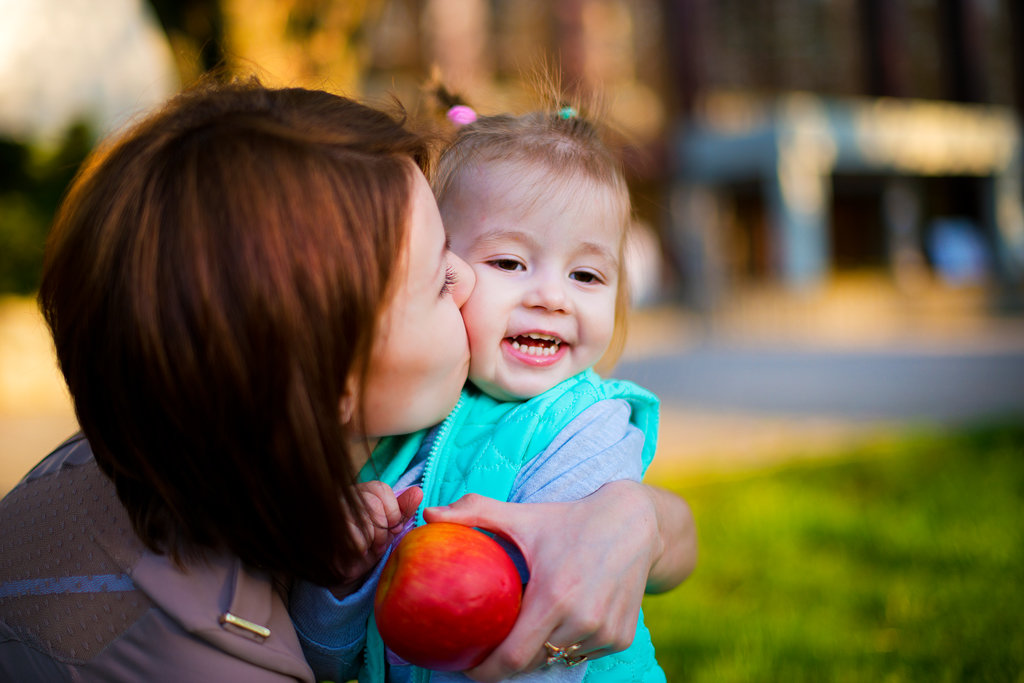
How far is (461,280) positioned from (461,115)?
0.51 m

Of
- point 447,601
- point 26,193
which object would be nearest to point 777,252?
point 26,193

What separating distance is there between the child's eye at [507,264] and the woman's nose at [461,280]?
91 mm

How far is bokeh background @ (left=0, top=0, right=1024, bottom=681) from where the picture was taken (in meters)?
3.24

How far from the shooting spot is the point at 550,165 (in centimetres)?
162

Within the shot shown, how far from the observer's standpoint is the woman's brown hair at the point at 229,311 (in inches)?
42.8

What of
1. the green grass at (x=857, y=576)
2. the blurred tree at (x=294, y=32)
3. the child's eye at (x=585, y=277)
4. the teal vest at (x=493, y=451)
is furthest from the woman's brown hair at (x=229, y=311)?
the blurred tree at (x=294, y=32)

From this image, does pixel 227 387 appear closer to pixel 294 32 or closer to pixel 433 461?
pixel 433 461

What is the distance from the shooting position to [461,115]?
179cm

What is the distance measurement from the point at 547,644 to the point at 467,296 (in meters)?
0.58

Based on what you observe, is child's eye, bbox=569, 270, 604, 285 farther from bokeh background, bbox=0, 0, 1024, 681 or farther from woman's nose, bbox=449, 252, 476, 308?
bokeh background, bbox=0, 0, 1024, 681

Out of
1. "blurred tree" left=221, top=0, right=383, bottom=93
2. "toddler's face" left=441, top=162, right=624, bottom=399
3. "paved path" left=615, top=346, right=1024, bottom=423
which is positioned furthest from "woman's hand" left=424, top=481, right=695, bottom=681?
"paved path" left=615, top=346, right=1024, bottom=423

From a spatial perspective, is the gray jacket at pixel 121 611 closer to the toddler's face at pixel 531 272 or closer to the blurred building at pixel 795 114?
the toddler's face at pixel 531 272

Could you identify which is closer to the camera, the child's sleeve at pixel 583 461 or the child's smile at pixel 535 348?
the child's sleeve at pixel 583 461

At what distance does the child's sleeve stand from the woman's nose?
10.9 inches
